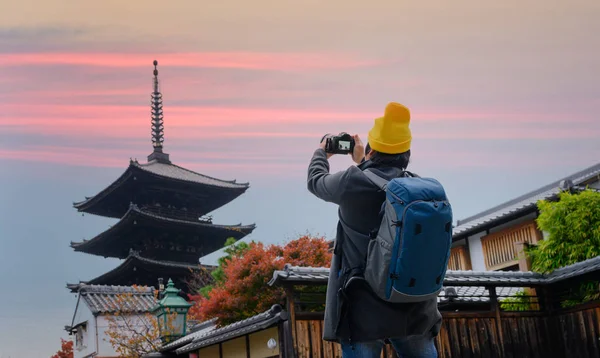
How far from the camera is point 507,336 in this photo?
1305cm

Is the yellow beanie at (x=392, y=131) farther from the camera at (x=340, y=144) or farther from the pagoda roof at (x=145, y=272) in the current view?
the pagoda roof at (x=145, y=272)

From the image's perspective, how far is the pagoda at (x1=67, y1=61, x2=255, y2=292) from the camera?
127 feet

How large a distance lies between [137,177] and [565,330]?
29640 mm

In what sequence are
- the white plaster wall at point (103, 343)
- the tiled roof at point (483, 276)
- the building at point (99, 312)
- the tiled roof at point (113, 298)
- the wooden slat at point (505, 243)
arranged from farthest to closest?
the white plaster wall at point (103, 343) → the building at point (99, 312) → the tiled roof at point (113, 298) → the wooden slat at point (505, 243) → the tiled roof at point (483, 276)

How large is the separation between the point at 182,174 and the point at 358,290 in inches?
1597

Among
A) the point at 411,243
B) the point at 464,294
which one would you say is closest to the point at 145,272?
the point at 464,294

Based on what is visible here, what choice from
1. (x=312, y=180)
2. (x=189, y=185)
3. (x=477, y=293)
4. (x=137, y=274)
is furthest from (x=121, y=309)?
(x=312, y=180)

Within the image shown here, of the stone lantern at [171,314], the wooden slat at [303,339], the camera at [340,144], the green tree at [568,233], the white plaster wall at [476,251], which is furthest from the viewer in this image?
the white plaster wall at [476,251]

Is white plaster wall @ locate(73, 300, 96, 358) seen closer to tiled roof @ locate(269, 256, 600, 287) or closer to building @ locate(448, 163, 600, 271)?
building @ locate(448, 163, 600, 271)

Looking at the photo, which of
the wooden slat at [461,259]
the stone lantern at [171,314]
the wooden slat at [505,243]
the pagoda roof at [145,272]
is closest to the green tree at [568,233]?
the wooden slat at [505,243]

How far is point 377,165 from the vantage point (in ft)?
11.2

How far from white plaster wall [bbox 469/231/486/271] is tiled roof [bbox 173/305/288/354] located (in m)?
8.87

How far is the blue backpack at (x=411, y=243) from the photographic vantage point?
298 centimetres

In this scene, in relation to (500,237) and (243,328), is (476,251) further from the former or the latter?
(243,328)
